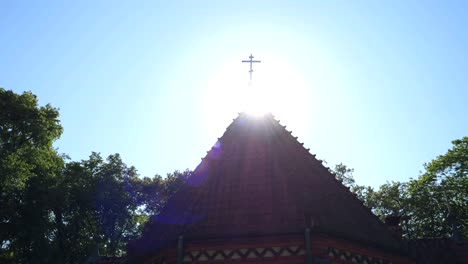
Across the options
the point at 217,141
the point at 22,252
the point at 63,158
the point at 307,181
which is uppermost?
the point at 63,158

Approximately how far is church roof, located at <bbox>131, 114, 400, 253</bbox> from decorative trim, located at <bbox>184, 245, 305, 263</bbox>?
0.45m

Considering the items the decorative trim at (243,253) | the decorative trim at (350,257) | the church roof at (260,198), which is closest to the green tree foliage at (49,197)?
the church roof at (260,198)

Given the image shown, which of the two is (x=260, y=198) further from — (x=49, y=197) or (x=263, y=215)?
(x=49, y=197)

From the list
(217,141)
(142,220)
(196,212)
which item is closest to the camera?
(196,212)

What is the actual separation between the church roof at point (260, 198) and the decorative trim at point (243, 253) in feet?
1.47

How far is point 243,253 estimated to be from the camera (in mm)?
13578

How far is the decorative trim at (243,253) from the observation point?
525 inches

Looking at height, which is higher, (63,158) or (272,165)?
(63,158)

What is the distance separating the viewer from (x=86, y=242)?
1545 inches

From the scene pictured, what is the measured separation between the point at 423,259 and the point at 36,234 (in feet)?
82.9

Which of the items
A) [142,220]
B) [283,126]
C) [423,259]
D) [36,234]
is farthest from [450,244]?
[142,220]

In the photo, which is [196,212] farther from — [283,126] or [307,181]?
[283,126]

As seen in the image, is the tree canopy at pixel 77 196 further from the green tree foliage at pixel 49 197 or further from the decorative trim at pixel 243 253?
the decorative trim at pixel 243 253

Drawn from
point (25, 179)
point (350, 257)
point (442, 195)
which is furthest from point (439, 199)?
point (25, 179)
